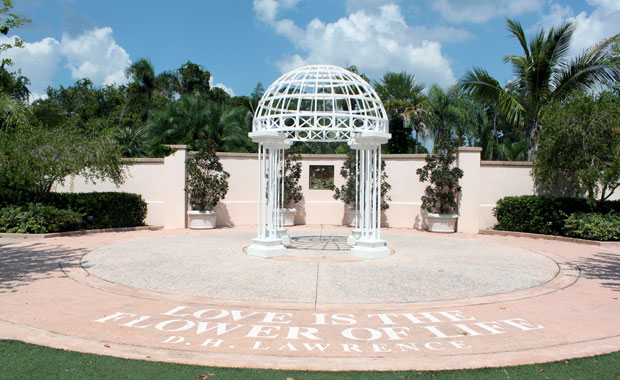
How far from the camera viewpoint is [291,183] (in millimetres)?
17859

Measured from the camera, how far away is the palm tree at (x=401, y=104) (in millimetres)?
30719

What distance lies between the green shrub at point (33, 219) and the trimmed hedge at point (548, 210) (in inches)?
546

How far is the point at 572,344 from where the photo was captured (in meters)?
5.20

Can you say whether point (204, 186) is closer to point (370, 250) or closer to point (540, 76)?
point (370, 250)

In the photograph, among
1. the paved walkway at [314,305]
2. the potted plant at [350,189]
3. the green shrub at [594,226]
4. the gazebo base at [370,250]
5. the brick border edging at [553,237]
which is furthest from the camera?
the potted plant at [350,189]

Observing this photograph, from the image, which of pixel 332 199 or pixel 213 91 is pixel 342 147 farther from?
pixel 213 91

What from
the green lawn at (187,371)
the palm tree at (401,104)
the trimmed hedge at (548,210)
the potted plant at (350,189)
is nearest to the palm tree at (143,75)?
the palm tree at (401,104)

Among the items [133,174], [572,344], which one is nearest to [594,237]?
[572,344]

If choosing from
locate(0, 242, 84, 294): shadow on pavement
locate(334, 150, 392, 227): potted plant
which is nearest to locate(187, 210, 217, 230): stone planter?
locate(334, 150, 392, 227): potted plant

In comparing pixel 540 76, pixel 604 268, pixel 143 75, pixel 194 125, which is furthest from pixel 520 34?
pixel 143 75

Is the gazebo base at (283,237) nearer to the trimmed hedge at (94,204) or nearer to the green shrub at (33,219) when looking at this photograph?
the trimmed hedge at (94,204)

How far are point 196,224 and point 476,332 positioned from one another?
41.4 feet

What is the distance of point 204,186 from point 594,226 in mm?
12141

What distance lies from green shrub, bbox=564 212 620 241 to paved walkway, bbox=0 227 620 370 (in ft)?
6.45
